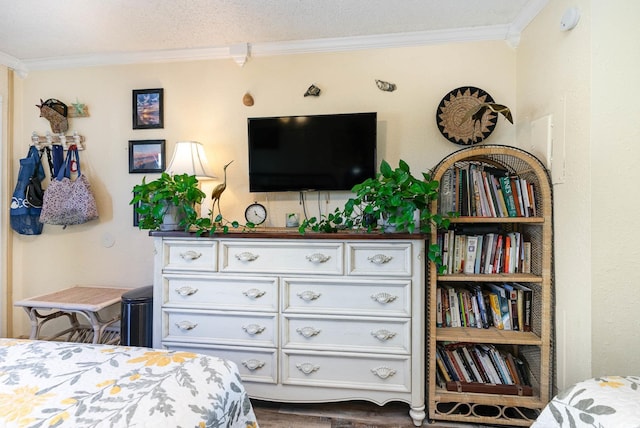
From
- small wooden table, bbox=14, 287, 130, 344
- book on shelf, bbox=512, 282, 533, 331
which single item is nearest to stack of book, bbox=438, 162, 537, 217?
book on shelf, bbox=512, 282, 533, 331

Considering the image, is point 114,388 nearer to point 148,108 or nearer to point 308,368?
point 308,368

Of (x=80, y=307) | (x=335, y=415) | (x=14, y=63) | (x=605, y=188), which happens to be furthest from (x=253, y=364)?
(x=14, y=63)

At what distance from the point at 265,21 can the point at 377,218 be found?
141 cm

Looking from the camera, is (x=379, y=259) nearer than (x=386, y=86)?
Yes

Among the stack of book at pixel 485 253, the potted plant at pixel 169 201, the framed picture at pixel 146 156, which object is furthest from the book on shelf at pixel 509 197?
the framed picture at pixel 146 156

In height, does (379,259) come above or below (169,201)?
below

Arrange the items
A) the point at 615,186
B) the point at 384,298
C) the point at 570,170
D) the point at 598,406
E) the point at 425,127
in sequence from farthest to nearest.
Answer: the point at 425,127
the point at 384,298
the point at 570,170
the point at 615,186
the point at 598,406

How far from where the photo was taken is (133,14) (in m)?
1.82

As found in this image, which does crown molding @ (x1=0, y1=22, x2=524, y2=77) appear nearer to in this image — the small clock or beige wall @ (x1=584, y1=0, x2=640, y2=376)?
Result: beige wall @ (x1=584, y1=0, x2=640, y2=376)

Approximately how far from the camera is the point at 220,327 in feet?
5.57

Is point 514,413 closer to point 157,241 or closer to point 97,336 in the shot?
point 157,241

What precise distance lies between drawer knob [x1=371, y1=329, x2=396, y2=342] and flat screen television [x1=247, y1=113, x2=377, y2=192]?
897 millimetres

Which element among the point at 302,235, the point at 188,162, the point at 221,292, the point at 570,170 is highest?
the point at 188,162

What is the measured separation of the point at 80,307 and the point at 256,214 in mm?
1233
